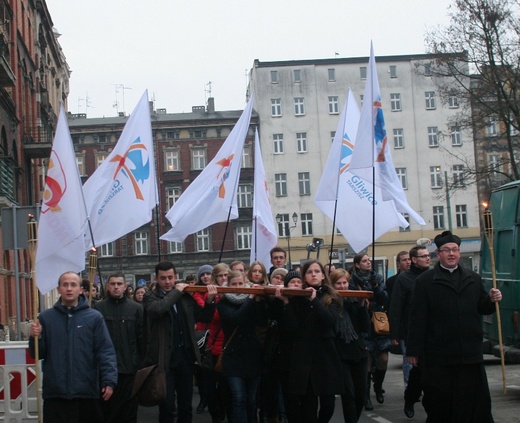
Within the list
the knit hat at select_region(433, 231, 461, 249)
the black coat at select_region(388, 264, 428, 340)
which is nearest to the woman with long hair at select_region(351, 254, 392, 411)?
the black coat at select_region(388, 264, 428, 340)

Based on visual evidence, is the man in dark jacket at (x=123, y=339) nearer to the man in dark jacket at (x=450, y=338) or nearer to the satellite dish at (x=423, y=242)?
the man in dark jacket at (x=450, y=338)

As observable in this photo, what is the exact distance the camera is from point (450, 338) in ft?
25.5

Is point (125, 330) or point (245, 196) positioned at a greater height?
point (245, 196)

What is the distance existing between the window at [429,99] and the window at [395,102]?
6.69ft

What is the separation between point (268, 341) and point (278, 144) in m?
59.1

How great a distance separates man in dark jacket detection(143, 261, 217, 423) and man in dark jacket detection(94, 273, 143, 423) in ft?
0.61

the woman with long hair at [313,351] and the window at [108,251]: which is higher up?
the window at [108,251]

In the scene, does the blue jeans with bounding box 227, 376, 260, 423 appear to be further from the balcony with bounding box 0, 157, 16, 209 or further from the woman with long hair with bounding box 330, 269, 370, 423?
the balcony with bounding box 0, 157, 16, 209

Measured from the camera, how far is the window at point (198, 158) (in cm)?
6881

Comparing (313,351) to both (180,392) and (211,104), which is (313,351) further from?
(211,104)

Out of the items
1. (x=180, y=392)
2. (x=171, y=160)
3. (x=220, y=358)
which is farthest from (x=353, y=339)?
(x=171, y=160)

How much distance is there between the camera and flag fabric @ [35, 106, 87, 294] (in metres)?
9.97

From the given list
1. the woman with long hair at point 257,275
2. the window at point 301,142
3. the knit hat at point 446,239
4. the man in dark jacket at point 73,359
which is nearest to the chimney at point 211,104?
the window at point 301,142

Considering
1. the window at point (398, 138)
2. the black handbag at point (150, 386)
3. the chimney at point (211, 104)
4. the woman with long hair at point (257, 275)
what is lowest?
the black handbag at point (150, 386)
